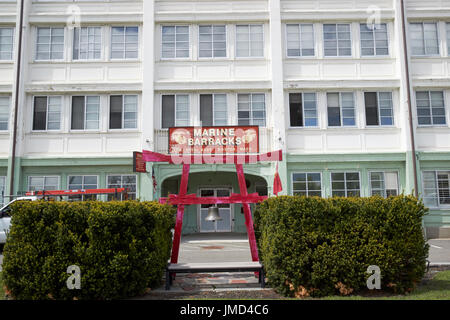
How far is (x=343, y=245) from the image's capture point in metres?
6.39

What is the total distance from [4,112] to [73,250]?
13.4 metres

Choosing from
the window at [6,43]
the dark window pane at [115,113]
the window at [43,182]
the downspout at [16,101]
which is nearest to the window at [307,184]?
the dark window pane at [115,113]

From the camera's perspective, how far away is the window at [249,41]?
17.1 metres

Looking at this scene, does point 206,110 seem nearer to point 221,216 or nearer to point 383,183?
point 221,216

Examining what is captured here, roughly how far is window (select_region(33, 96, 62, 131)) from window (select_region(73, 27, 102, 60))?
2238 millimetres

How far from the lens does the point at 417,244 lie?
650cm

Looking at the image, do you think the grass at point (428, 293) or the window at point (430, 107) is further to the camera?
the window at point (430, 107)

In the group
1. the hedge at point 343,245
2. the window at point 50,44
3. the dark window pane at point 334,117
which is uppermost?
the window at point 50,44

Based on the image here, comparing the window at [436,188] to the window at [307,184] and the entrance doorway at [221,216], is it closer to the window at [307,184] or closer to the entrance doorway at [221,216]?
the window at [307,184]

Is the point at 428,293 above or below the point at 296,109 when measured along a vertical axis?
below

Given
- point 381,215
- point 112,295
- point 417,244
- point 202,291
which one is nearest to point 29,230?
point 112,295

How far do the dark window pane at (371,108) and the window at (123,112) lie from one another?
1042cm

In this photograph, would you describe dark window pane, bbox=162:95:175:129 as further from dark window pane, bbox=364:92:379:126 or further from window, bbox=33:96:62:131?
dark window pane, bbox=364:92:379:126

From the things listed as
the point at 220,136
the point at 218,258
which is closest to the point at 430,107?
the point at 220,136
